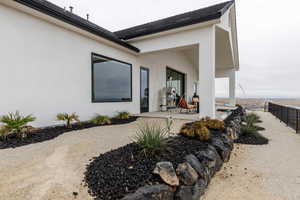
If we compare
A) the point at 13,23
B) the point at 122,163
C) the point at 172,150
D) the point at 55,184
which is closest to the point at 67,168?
the point at 55,184

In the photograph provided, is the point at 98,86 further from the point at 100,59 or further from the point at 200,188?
the point at 200,188

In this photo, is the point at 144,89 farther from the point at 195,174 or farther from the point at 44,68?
the point at 195,174

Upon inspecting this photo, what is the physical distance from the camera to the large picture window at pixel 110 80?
5.89m

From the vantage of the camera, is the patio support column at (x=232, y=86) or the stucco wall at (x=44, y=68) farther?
the patio support column at (x=232, y=86)

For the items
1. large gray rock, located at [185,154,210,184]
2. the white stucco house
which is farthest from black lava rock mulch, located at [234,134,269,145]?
large gray rock, located at [185,154,210,184]

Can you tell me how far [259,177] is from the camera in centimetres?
291

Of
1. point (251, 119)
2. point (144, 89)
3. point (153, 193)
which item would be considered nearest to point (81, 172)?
point (153, 193)

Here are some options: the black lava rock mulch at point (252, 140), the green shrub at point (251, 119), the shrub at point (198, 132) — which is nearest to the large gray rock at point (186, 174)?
the shrub at point (198, 132)

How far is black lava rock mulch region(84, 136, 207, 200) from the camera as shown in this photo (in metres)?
1.63

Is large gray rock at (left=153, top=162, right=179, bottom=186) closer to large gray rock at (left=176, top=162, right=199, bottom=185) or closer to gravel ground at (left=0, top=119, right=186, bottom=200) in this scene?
large gray rock at (left=176, top=162, right=199, bottom=185)

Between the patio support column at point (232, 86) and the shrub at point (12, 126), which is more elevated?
the patio support column at point (232, 86)

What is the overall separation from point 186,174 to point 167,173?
0.38 m

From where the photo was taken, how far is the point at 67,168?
2074 mm

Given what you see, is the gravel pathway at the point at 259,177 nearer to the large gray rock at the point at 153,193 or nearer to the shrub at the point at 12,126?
the large gray rock at the point at 153,193
